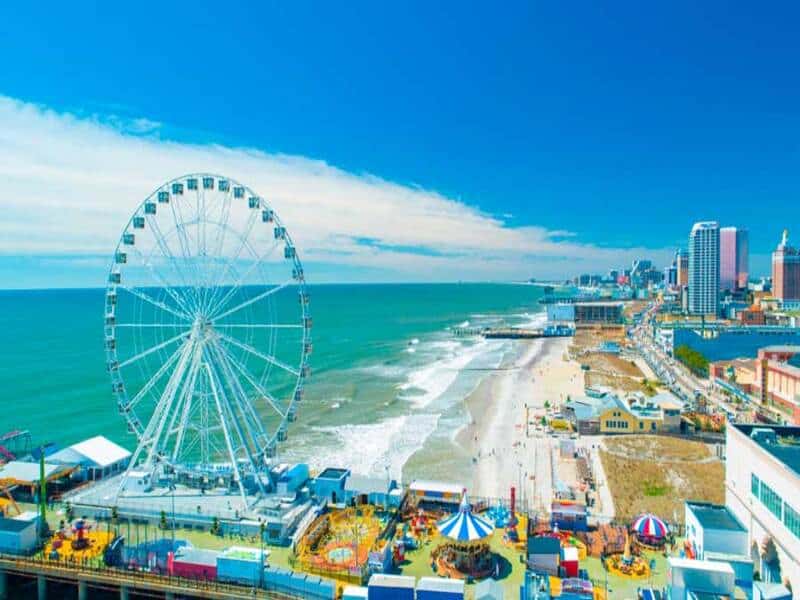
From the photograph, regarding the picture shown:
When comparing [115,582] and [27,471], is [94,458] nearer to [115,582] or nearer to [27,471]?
[27,471]

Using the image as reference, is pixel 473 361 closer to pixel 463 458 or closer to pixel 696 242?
pixel 463 458

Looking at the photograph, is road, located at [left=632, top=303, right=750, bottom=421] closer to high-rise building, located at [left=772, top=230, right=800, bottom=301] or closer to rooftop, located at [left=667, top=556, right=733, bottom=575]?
rooftop, located at [left=667, top=556, right=733, bottom=575]

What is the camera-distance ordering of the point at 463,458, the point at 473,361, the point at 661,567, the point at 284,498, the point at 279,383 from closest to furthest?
the point at 661,567
the point at 284,498
the point at 463,458
the point at 279,383
the point at 473,361

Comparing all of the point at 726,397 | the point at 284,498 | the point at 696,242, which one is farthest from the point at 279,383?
the point at 696,242

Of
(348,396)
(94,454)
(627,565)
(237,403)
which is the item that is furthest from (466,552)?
(348,396)

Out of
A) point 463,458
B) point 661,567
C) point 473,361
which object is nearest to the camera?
point 661,567

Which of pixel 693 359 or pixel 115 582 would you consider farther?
pixel 693 359

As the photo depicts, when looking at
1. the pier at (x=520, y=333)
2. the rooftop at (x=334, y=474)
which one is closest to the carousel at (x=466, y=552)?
the rooftop at (x=334, y=474)
